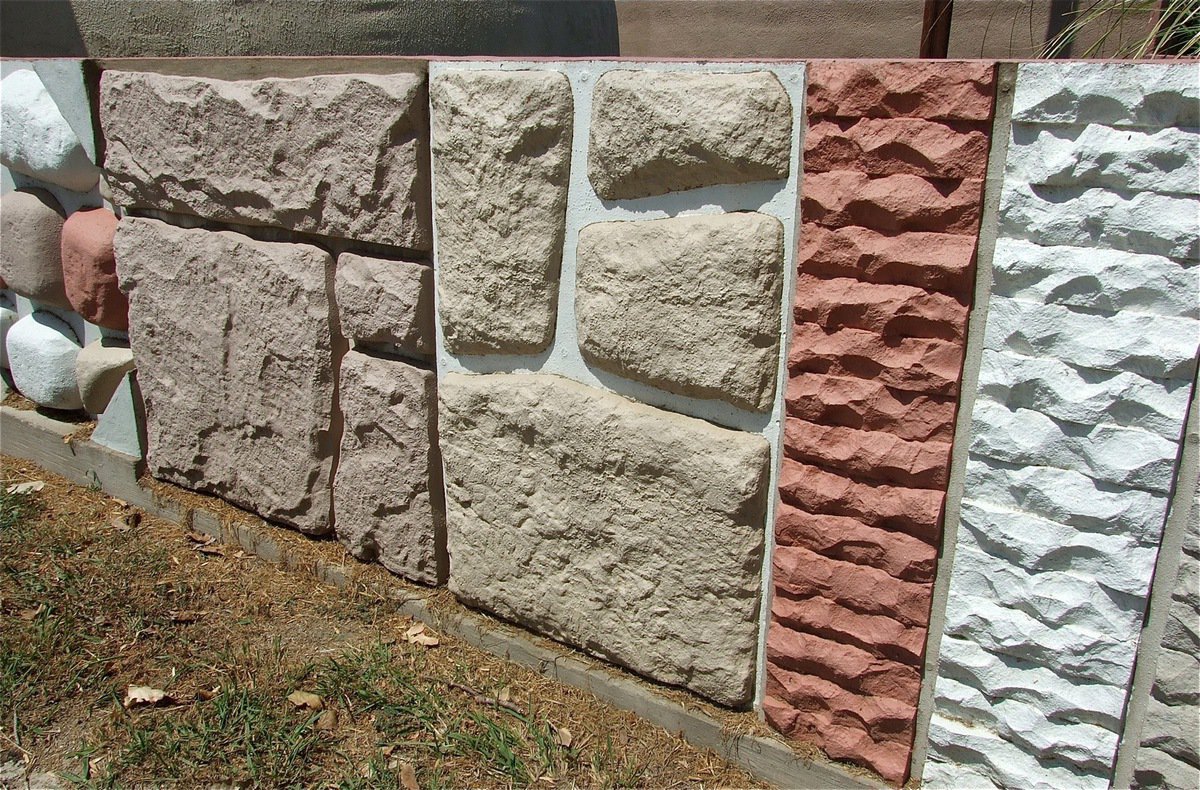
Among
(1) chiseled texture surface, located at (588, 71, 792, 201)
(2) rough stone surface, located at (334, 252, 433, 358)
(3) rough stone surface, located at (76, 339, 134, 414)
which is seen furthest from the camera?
(3) rough stone surface, located at (76, 339, 134, 414)

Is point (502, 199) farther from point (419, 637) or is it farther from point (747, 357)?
point (419, 637)

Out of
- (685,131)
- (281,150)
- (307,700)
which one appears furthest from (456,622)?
(685,131)

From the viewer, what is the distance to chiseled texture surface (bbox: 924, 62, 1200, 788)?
142cm

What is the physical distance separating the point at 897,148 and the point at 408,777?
1.58 metres

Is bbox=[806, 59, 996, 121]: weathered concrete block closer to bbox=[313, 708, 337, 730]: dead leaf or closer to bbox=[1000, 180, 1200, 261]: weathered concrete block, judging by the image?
bbox=[1000, 180, 1200, 261]: weathered concrete block

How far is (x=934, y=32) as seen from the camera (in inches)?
130

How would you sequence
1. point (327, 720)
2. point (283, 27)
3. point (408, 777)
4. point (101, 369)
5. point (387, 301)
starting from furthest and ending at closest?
1. point (101, 369)
2. point (283, 27)
3. point (387, 301)
4. point (327, 720)
5. point (408, 777)

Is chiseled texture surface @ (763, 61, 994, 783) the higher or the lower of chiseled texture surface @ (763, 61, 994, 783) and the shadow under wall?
the lower

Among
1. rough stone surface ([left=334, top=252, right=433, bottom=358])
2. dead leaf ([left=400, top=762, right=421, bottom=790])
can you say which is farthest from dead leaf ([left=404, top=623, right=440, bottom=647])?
rough stone surface ([left=334, top=252, right=433, bottom=358])

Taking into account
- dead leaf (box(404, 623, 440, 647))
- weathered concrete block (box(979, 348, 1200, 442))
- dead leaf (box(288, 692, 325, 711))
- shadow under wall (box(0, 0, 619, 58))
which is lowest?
dead leaf (box(288, 692, 325, 711))

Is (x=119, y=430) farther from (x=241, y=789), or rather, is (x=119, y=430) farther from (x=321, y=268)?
(x=241, y=789)

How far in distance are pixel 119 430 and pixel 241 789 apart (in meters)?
1.63

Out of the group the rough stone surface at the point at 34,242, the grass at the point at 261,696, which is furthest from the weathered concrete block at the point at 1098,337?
the rough stone surface at the point at 34,242

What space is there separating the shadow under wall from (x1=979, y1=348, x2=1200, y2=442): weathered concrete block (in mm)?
1874
